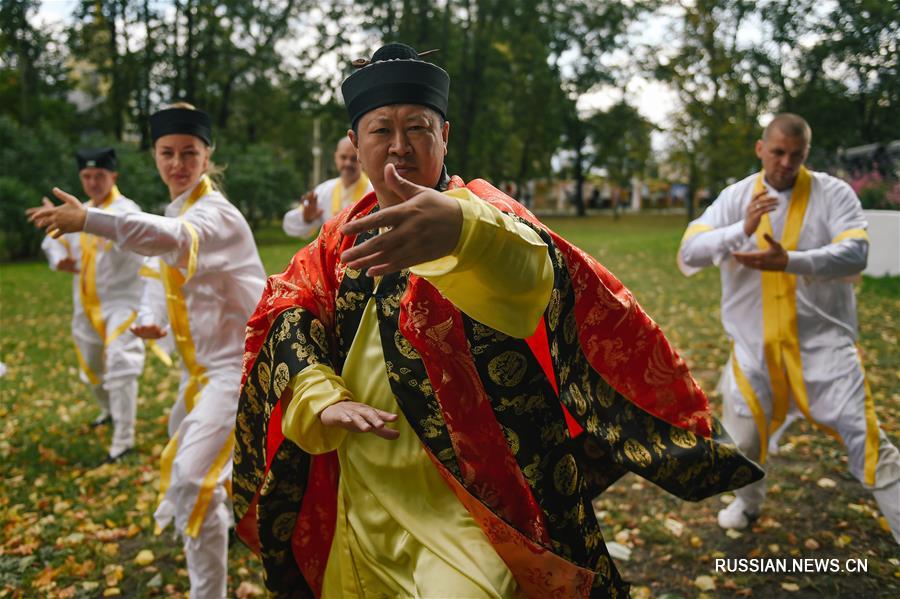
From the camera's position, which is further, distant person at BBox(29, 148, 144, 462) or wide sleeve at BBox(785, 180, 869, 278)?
distant person at BBox(29, 148, 144, 462)

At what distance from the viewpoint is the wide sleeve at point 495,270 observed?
1.81 metres

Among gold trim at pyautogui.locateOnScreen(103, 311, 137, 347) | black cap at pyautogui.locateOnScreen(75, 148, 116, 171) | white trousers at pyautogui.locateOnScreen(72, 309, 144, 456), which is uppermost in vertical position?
black cap at pyautogui.locateOnScreen(75, 148, 116, 171)

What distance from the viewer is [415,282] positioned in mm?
2205

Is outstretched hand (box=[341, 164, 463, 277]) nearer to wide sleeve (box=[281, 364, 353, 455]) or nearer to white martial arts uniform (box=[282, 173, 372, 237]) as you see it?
wide sleeve (box=[281, 364, 353, 455])

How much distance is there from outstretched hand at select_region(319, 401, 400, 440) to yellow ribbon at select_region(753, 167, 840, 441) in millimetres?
3199

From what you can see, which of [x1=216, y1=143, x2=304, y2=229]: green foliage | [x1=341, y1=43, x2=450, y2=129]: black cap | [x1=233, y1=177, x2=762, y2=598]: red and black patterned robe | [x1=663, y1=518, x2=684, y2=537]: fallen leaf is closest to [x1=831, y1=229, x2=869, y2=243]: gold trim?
[x1=663, y1=518, x2=684, y2=537]: fallen leaf

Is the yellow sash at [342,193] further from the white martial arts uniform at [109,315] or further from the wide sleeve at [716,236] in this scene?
the wide sleeve at [716,236]

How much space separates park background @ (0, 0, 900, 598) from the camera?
4.72 meters

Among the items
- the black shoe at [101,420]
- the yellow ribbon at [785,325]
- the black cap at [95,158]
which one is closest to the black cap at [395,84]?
the yellow ribbon at [785,325]

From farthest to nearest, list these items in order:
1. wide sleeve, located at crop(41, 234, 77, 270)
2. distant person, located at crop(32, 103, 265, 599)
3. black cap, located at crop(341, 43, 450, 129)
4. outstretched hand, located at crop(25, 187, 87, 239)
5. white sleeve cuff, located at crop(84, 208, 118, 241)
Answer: wide sleeve, located at crop(41, 234, 77, 270)
distant person, located at crop(32, 103, 265, 599)
white sleeve cuff, located at crop(84, 208, 118, 241)
outstretched hand, located at crop(25, 187, 87, 239)
black cap, located at crop(341, 43, 450, 129)

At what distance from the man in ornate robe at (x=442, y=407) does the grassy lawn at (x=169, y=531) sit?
193 centimetres

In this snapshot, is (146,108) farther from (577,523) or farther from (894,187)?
(577,523)

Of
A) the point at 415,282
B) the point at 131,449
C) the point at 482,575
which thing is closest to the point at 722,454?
the point at 482,575

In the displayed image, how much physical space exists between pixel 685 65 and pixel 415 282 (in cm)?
2408
